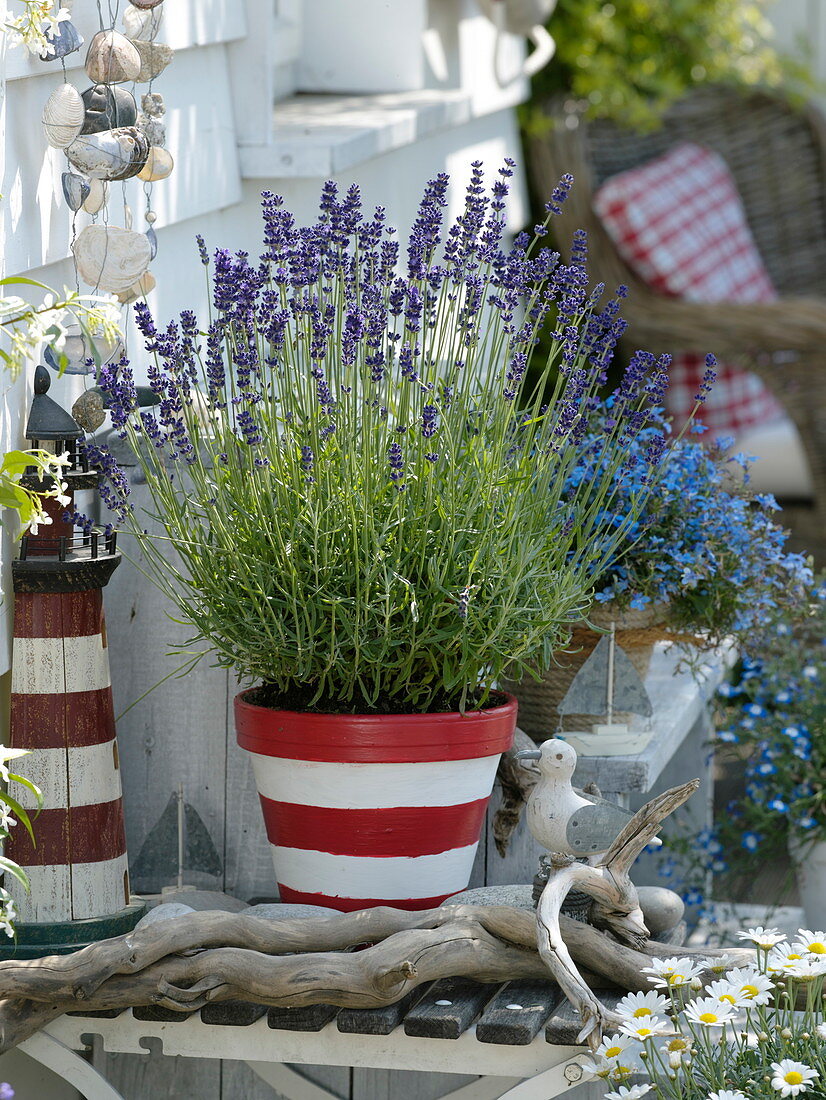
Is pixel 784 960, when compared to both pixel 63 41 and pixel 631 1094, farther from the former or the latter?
pixel 63 41

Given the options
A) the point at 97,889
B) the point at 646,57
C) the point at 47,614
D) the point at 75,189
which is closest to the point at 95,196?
the point at 75,189

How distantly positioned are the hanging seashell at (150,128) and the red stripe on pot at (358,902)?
756 millimetres

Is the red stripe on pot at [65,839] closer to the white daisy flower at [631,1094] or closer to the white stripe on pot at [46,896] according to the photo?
the white stripe on pot at [46,896]

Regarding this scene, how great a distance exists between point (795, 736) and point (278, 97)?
59.6 inches

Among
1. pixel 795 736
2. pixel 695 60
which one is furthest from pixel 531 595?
pixel 695 60

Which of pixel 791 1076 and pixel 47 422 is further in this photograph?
pixel 47 422

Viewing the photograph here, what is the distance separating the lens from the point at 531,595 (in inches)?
54.6

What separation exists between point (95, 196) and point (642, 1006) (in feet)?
2.95

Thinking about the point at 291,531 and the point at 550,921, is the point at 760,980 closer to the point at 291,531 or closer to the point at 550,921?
the point at 550,921

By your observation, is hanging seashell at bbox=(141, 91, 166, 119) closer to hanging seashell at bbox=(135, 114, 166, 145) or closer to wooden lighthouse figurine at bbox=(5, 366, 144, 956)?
hanging seashell at bbox=(135, 114, 166, 145)

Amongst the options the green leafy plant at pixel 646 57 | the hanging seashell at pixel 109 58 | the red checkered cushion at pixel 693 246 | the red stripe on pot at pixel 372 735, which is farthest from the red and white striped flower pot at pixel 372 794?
the green leafy plant at pixel 646 57

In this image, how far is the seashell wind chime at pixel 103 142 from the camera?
140cm

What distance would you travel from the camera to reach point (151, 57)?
1.54 meters

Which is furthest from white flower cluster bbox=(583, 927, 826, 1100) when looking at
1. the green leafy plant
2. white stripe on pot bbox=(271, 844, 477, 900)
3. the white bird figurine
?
the green leafy plant
